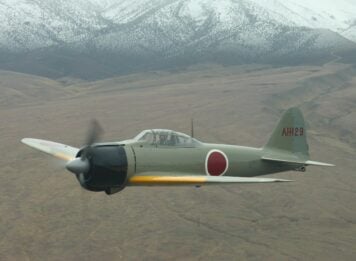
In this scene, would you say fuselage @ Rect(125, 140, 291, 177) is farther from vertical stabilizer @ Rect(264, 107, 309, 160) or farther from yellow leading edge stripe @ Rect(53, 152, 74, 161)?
yellow leading edge stripe @ Rect(53, 152, 74, 161)

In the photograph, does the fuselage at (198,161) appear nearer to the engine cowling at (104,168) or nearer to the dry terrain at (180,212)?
the engine cowling at (104,168)

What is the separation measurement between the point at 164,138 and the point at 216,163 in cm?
279

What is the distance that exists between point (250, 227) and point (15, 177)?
18556 millimetres

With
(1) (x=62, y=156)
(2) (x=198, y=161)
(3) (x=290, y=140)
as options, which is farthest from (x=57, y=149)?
(3) (x=290, y=140)

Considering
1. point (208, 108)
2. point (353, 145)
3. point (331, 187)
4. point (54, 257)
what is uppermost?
point (208, 108)

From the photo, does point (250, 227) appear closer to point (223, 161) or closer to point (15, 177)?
point (223, 161)

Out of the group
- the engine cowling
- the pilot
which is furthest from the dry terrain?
the pilot

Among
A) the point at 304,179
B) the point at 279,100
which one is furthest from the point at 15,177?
the point at 279,100

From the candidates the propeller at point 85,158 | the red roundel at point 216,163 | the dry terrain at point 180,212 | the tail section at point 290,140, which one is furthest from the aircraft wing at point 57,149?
the tail section at point 290,140

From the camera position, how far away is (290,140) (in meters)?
26.6

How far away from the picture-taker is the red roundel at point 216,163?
2312cm

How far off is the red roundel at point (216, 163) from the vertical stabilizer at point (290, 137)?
3.51 metres

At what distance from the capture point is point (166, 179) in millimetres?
20344

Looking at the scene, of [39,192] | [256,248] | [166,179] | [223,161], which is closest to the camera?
[166,179]
